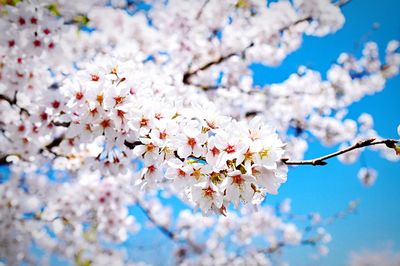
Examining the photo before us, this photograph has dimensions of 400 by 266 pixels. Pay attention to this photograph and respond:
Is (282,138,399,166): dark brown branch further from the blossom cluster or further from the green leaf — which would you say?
the green leaf

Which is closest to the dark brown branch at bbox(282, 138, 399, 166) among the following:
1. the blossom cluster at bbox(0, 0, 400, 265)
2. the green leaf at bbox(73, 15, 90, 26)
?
the blossom cluster at bbox(0, 0, 400, 265)

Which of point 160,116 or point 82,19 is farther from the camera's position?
point 82,19

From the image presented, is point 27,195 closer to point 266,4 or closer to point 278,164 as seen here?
point 266,4

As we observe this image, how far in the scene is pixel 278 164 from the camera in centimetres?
168

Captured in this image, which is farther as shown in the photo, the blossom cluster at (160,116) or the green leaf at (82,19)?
the green leaf at (82,19)

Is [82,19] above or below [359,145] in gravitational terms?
below

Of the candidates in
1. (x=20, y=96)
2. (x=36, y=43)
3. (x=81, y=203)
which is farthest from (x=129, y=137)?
(x=81, y=203)

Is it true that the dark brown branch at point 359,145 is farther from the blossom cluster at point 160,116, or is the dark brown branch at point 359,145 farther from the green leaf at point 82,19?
the green leaf at point 82,19

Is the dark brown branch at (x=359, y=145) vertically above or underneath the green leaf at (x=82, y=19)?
above

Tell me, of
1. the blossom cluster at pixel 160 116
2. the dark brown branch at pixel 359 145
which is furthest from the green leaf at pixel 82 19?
the dark brown branch at pixel 359 145

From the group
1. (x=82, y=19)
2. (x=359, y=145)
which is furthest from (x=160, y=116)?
(x=82, y=19)

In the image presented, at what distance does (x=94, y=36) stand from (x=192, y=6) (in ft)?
9.14

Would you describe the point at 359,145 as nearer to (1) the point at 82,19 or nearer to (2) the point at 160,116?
(2) the point at 160,116

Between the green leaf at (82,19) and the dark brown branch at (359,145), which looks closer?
the dark brown branch at (359,145)
